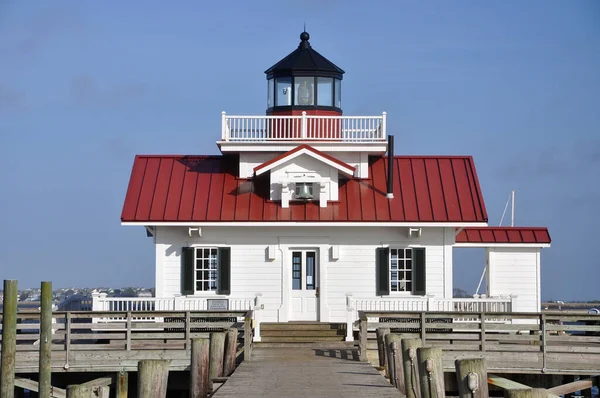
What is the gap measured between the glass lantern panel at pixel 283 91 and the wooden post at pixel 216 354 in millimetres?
12959

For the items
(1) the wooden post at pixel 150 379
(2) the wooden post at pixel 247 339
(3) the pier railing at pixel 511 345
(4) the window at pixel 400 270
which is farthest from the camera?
(4) the window at pixel 400 270

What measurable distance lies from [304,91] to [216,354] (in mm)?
13522

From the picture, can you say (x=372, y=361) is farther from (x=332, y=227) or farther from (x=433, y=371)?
(x=433, y=371)

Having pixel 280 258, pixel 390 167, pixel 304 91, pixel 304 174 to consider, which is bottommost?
pixel 280 258

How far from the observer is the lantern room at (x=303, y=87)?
29.9 meters

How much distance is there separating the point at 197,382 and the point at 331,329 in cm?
937

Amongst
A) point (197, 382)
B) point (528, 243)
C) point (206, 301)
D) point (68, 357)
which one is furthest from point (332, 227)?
point (197, 382)

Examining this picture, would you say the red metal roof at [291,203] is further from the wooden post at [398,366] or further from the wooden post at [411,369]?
the wooden post at [411,369]

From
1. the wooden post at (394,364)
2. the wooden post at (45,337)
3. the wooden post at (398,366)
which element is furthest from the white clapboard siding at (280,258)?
the wooden post at (398,366)

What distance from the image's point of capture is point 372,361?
21.6 metres

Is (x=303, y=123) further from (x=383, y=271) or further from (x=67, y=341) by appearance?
(x=67, y=341)

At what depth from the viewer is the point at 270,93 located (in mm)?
30297

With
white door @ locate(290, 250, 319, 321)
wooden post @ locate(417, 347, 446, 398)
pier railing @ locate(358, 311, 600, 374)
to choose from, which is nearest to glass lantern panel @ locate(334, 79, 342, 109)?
white door @ locate(290, 250, 319, 321)

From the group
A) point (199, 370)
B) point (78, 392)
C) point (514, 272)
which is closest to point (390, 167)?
point (514, 272)
